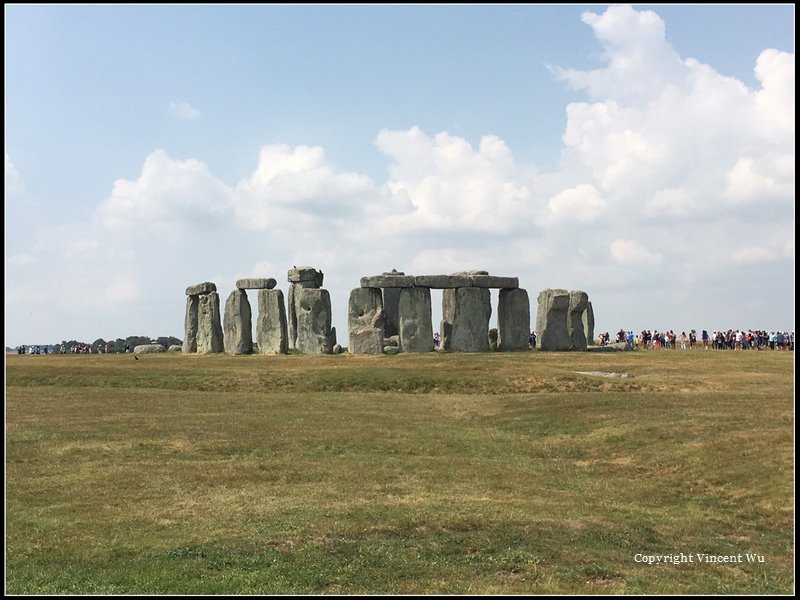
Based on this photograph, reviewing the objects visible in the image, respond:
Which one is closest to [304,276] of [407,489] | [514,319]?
[514,319]

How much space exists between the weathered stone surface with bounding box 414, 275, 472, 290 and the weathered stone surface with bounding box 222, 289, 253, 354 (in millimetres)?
10696

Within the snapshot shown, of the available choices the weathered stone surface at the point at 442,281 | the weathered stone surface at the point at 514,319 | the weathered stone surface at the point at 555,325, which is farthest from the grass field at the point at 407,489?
the weathered stone surface at the point at 555,325

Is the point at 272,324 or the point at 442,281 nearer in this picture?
the point at 442,281

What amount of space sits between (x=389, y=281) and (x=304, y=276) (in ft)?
23.3

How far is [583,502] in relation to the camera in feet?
57.3

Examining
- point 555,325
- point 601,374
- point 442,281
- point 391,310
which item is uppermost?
point 442,281

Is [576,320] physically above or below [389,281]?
below

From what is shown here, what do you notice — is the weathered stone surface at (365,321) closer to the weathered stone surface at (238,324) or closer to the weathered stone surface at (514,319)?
the weathered stone surface at (238,324)

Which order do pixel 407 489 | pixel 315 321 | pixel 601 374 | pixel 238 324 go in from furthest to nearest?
pixel 238 324 < pixel 315 321 < pixel 601 374 < pixel 407 489

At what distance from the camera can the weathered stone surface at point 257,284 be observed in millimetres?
53188

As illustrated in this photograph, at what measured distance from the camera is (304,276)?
55344 mm

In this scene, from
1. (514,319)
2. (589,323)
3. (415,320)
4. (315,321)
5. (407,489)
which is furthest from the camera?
(589,323)

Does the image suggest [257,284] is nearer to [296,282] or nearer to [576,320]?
[296,282]

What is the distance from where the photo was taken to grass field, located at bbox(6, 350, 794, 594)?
12.4 metres
